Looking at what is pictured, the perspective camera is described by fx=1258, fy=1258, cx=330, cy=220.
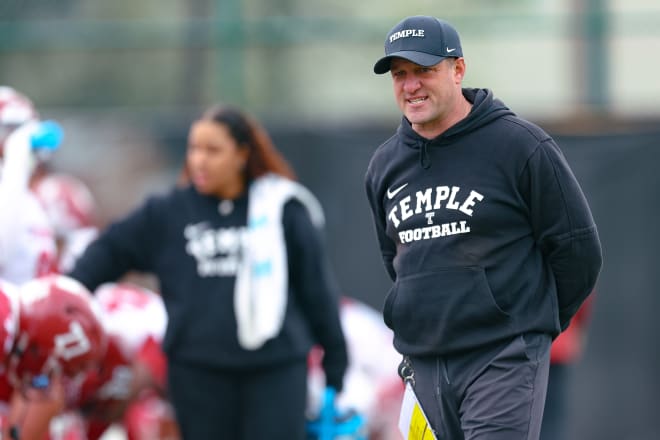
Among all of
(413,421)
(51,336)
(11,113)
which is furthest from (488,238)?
(11,113)

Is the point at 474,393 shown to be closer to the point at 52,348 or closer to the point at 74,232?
the point at 52,348

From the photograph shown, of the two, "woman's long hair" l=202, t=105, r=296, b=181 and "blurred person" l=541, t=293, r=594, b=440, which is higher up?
"woman's long hair" l=202, t=105, r=296, b=181

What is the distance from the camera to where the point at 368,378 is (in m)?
7.32

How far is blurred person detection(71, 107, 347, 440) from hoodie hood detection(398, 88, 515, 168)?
1601mm

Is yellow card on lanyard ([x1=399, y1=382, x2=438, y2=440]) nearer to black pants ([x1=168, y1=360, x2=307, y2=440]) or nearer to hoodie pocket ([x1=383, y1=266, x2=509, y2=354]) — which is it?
hoodie pocket ([x1=383, y1=266, x2=509, y2=354])

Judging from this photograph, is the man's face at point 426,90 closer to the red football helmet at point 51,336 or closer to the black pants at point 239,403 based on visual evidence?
the red football helmet at point 51,336

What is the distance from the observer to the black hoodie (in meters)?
4.19

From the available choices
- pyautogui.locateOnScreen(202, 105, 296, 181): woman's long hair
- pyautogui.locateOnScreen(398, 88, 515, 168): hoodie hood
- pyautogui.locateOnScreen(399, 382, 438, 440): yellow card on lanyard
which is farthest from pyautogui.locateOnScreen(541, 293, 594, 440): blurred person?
pyautogui.locateOnScreen(398, 88, 515, 168): hoodie hood

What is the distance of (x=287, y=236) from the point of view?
19.7 feet

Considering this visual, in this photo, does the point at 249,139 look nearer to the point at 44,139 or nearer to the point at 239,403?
the point at 44,139

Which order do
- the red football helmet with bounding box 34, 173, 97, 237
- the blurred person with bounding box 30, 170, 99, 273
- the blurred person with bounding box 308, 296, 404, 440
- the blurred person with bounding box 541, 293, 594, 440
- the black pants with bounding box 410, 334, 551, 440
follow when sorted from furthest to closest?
1. the red football helmet with bounding box 34, 173, 97, 237
2. the blurred person with bounding box 30, 170, 99, 273
3. the blurred person with bounding box 541, 293, 594, 440
4. the blurred person with bounding box 308, 296, 404, 440
5. the black pants with bounding box 410, 334, 551, 440

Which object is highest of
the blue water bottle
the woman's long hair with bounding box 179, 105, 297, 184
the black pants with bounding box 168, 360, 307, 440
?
the blue water bottle

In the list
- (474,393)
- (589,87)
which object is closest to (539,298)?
(474,393)

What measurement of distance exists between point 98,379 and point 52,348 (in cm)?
100
